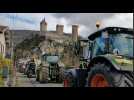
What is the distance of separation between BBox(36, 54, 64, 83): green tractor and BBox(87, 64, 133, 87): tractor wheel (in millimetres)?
537

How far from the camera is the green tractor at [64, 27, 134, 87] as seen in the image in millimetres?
5656

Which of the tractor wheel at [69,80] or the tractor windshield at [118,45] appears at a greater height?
the tractor windshield at [118,45]

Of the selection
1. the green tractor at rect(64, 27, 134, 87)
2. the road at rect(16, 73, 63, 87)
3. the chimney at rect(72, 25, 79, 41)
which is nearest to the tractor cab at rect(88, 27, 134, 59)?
the green tractor at rect(64, 27, 134, 87)

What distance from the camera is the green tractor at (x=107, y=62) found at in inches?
223

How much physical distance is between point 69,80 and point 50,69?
402mm

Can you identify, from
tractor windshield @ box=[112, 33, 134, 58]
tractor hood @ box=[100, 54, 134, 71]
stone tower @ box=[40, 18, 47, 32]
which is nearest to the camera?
tractor hood @ box=[100, 54, 134, 71]

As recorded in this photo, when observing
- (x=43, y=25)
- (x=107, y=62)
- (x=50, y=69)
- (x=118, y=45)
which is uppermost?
(x=43, y=25)

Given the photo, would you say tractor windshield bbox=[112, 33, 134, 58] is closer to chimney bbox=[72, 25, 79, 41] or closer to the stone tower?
chimney bbox=[72, 25, 79, 41]

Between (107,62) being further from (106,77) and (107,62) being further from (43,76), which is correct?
(43,76)

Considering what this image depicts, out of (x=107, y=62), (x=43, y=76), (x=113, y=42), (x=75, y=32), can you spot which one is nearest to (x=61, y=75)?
(x=43, y=76)

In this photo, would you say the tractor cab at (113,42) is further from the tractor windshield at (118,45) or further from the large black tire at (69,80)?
the large black tire at (69,80)

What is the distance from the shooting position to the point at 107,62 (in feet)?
18.6

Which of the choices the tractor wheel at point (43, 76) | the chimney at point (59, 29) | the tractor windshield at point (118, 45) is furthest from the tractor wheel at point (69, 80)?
the chimney at point (59, 29)
